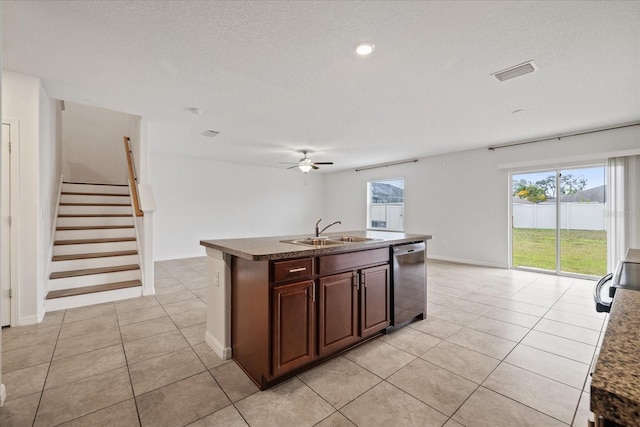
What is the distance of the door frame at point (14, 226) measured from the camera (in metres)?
2.80

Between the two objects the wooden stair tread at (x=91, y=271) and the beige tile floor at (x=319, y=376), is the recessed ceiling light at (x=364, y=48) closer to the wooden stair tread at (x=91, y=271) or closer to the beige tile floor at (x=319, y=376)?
the beige tile floor at (x=319, y=376)

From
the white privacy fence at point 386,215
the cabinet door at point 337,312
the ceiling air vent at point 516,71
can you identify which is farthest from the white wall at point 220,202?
the ceiling air vent at point 516,71

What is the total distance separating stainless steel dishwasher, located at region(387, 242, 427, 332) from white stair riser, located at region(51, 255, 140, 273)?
→ 3790 mm

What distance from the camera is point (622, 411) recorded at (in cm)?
46

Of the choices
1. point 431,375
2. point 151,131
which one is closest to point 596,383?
point 431,375

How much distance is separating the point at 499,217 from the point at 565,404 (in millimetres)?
4416

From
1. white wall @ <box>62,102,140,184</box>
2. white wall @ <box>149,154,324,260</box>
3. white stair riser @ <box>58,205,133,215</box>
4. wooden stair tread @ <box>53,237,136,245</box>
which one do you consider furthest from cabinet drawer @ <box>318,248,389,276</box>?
white wall @ <box>62,102,140,184</box>

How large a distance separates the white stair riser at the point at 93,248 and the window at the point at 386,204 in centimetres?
587

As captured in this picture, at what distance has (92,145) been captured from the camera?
6398 mm

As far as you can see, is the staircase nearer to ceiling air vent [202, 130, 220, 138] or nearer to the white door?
the white door

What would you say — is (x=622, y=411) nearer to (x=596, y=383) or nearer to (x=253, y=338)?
(x=596, y=383)

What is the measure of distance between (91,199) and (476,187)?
7.43 meters

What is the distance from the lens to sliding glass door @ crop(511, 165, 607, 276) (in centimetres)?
452

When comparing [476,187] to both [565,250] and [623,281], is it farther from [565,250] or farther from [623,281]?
[623,281]
